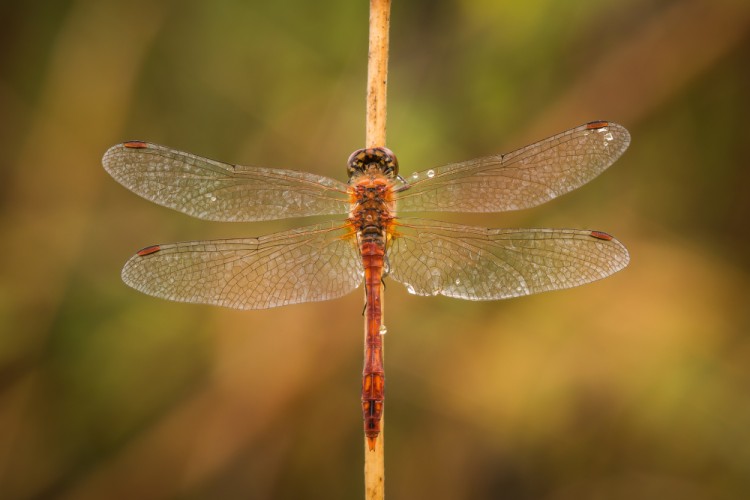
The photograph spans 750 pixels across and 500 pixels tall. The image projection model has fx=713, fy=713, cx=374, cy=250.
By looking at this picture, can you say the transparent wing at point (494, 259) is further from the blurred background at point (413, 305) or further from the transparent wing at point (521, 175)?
the blurred background at point (413, 305)

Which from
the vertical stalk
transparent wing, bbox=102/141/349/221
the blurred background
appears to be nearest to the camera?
the vertical stalk

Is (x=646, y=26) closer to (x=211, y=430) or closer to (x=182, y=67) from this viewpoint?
(x=182, y=67)

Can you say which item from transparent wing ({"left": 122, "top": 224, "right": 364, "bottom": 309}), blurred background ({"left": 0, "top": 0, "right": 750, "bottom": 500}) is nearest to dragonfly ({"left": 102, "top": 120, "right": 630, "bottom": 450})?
transparent wing ({"left": 122, "top": 224, "right": 364, "bottom": 309})

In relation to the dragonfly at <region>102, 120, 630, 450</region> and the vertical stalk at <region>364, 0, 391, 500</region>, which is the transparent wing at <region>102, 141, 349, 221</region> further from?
the vertical stalk at <region>364, 0, 391, 500</region>

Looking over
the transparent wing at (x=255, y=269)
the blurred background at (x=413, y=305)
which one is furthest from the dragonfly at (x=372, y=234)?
the blurred background at (x=413, y=305)

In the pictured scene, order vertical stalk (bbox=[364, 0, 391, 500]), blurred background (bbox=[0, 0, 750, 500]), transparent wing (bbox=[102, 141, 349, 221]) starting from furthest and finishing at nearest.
→ blurred background (bbox=[0, 0, 750, 500]), transparent wing (bbox=[102, 141, 349, 221]), vertical stalk (bbox=[364, 0, 391, 500])

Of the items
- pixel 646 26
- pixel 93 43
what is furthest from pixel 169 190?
pixel 646 26

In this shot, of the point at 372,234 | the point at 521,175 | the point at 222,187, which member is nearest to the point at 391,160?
the point at 372,234
